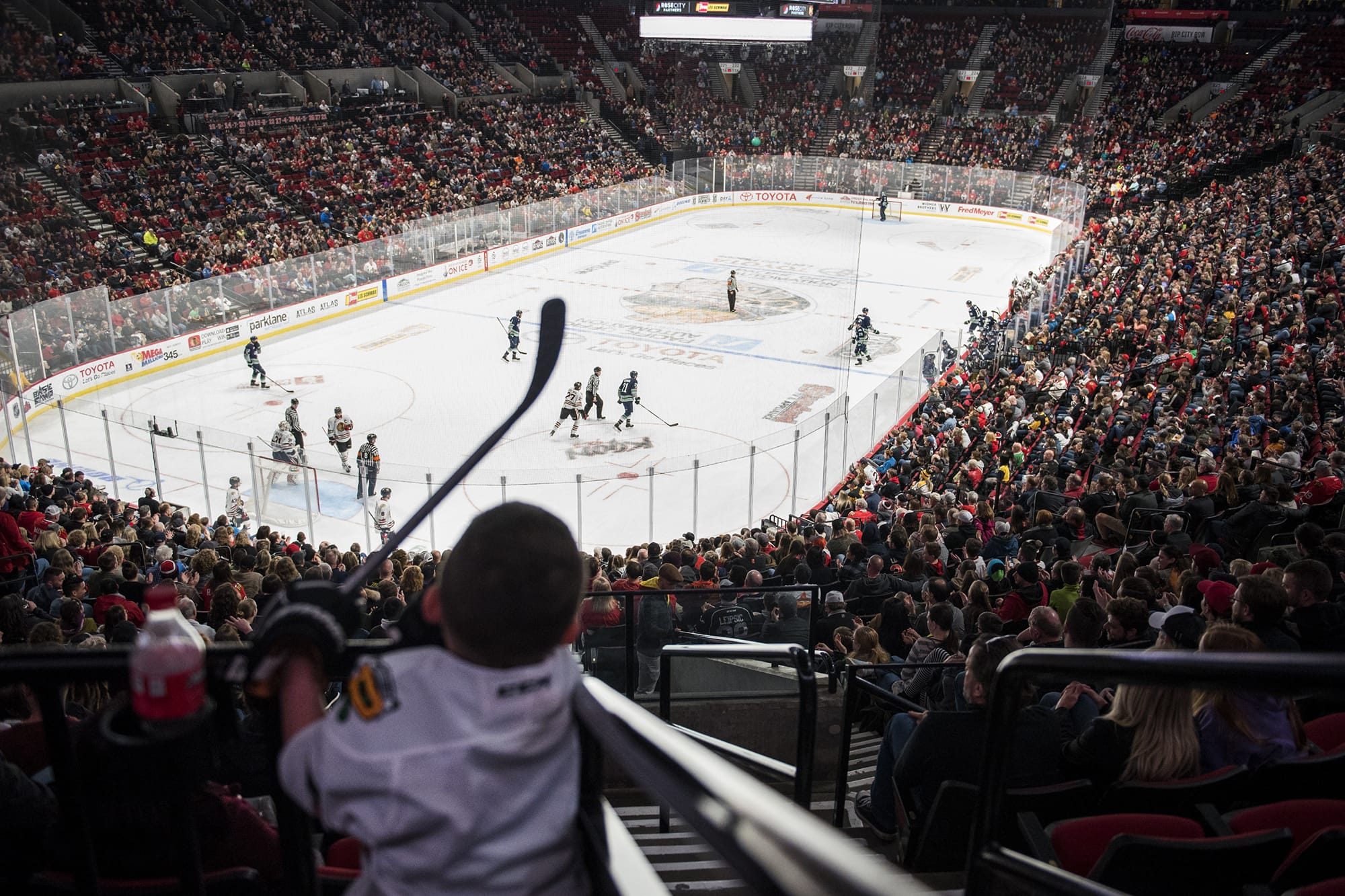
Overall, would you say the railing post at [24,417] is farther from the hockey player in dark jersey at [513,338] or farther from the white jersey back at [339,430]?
the hockey player in dark jersey at [513,338]

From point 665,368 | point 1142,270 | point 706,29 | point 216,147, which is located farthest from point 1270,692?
point 216,147

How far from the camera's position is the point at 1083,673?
175 centimetres

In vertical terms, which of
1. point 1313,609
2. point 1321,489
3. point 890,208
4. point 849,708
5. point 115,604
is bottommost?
point 890,208

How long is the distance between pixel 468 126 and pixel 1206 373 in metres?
28.0

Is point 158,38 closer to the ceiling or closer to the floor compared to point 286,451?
closer to the ceiling

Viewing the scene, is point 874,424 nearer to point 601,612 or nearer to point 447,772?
point 601,612

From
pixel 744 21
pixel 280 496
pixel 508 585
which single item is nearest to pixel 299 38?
pixel 744 21

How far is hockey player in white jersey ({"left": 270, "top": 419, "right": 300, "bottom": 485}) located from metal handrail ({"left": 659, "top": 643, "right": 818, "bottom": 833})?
9.27 metres

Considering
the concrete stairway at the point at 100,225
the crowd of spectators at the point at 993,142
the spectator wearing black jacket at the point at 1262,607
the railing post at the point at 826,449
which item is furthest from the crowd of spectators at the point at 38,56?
the crowd of spectators at the point at 993,142

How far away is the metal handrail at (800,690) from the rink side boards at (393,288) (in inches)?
526

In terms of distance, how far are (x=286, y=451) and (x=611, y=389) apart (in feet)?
22.4

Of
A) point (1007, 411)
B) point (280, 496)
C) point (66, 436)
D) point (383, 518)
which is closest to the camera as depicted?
point (383, 518)

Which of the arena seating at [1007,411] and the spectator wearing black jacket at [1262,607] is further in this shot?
the spectator wearing black jacket at [1262,607]

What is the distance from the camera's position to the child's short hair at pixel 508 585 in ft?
4.66
